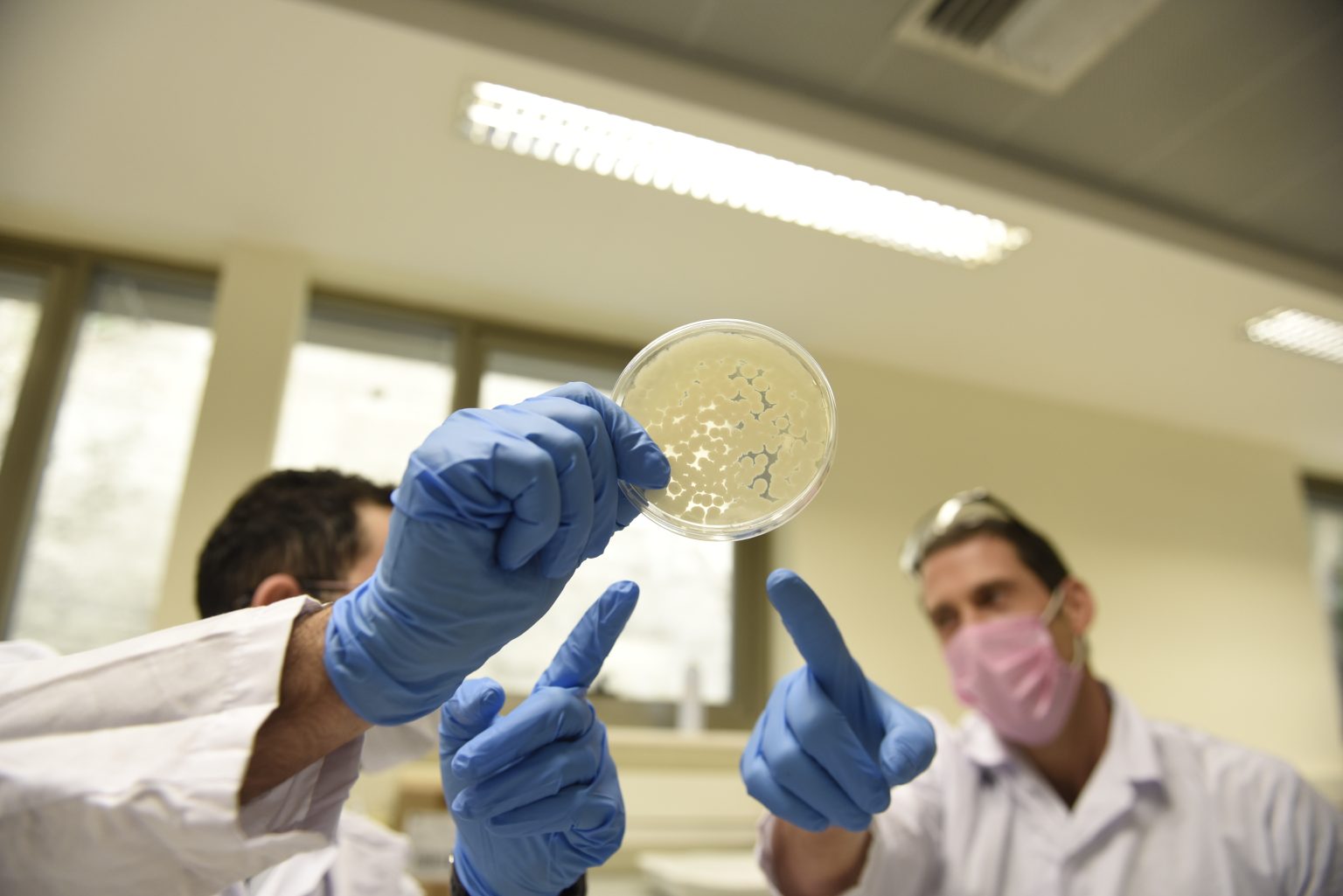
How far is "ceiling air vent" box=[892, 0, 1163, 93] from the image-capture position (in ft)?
6.04

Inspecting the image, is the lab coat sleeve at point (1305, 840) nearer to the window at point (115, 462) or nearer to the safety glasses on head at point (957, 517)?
the safety glasses on head at point (957, 517)

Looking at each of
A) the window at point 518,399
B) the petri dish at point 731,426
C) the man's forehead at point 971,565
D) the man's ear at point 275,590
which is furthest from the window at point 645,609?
the petri dish at point 731,426

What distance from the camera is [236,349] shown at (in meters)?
2.47

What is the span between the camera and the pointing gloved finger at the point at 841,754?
102 cm

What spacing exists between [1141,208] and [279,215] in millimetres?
2577

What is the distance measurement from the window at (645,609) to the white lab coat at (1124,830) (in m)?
1.20

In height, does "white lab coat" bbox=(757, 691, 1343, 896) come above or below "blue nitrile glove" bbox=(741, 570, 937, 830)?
below

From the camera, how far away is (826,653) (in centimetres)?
108

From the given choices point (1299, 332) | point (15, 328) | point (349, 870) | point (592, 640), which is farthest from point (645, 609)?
point (1299, 332)

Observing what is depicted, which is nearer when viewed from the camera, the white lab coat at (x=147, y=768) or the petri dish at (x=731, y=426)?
the white lab coat at (x=147, y=768)

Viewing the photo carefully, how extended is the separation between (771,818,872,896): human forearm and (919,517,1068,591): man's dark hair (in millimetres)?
771

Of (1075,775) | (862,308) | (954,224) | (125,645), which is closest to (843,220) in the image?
(954,224)

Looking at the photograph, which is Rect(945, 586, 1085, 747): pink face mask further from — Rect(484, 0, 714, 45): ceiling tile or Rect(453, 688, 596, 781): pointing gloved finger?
Rect(484, 0, 714, 45): ceiling tile

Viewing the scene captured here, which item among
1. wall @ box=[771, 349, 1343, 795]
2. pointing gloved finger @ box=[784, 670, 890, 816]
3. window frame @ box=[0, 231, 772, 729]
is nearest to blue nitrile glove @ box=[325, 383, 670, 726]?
pointing gloved finger @ box=[784, 670, 890, 816]
